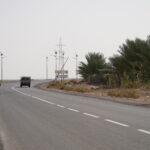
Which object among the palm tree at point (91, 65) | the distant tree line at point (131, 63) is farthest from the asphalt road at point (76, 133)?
the palm tree at point (91, 65)

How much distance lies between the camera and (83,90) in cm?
4247

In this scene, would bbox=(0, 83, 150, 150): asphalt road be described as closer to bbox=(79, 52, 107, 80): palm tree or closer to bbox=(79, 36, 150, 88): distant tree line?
bbox=(79, 36, 150, 88): distant tree line

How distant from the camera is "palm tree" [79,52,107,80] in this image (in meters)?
73.1

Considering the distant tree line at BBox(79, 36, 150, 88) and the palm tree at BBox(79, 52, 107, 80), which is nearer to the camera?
the distant tree line at BBox(79, 36, 150, 88)

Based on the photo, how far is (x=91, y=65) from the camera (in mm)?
73125

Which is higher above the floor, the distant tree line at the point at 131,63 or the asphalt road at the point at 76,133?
the distant tree line at the point at 131,63

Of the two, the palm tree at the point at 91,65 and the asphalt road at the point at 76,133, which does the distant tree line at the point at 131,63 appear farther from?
the asphalt road at the point at 76,133

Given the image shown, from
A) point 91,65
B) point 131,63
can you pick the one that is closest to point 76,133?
point 131,63

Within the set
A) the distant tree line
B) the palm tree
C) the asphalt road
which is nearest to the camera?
the asphalt road

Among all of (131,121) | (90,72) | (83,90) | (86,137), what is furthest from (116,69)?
(86,137)

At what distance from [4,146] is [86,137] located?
1.96 meters

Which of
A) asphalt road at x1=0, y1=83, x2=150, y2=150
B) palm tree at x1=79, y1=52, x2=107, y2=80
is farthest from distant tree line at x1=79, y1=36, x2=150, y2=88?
asphalt road at x1=0, y1=83, x2=150, y2=150

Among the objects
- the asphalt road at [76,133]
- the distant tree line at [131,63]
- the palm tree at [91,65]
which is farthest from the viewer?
the palm tree at [91,65]

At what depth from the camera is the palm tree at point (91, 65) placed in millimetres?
73125
